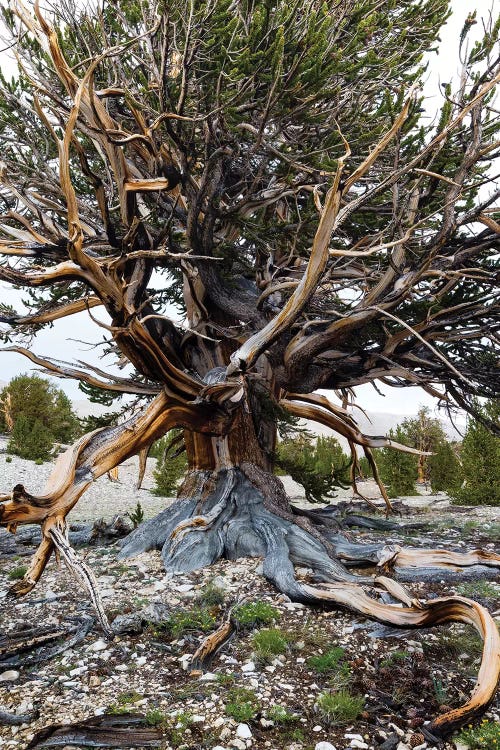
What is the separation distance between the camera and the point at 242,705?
2.66m

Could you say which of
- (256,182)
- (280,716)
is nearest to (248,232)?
(256,182)

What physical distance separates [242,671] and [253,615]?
2.22ft

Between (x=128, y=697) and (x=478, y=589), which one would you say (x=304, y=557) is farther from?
(x=128, y=697)

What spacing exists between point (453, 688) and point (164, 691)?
59.3 inches

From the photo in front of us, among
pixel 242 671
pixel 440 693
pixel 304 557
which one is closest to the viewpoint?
pixel 440 693

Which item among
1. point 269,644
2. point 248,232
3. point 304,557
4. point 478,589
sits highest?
point 248,232

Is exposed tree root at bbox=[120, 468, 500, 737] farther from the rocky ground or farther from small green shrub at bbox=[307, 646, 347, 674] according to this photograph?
small green shrub at bbox=[307, 646, 347, 674]

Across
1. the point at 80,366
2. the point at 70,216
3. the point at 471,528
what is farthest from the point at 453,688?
the point at 471,528

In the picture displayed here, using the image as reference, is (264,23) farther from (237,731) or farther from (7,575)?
(7,575)

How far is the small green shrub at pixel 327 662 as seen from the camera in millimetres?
3093

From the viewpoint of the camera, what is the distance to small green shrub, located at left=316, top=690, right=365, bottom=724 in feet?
8.63

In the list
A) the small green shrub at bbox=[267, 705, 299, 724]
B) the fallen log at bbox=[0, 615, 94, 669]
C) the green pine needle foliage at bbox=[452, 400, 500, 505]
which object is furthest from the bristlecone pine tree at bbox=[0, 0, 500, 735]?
the green pine needle foliage at bbox=[452, 400, 500, 505]

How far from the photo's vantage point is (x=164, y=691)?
9.56 ft

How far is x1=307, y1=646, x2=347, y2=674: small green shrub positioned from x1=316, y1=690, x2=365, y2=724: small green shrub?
1.14 feet
